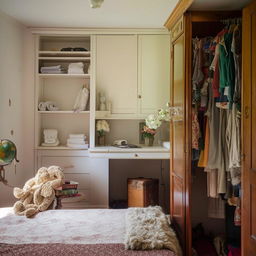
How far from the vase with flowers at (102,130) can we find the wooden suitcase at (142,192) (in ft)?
2.30

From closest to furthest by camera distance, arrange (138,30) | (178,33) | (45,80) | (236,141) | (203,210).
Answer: (236,141) → (178,33) → (203,210) → (138,30) → (45,80)

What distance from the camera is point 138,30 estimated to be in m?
4.23

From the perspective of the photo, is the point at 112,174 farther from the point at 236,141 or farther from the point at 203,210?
the point at 236,141

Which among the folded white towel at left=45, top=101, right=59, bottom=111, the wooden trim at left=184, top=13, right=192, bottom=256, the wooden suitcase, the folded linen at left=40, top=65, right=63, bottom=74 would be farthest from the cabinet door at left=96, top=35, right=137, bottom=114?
the wooden trim at left=184, top=13, right=192, bottom=256

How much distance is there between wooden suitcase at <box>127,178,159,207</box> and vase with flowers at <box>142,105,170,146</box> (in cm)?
56

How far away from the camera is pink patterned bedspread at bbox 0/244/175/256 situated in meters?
1.92

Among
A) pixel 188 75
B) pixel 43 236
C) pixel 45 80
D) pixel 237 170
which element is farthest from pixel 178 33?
pixel 45 80

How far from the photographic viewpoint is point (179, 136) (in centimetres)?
269

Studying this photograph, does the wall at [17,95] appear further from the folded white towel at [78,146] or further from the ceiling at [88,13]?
the folded white towel at [78,146]

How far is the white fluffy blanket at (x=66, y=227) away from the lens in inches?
84.9

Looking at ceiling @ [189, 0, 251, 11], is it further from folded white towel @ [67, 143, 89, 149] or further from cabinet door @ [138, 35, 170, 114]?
folded white towel @ [67, 143, 89, 149]

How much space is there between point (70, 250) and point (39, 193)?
3.88 feet

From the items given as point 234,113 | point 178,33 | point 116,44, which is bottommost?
point 234,113

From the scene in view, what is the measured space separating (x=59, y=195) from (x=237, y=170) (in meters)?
1.80
